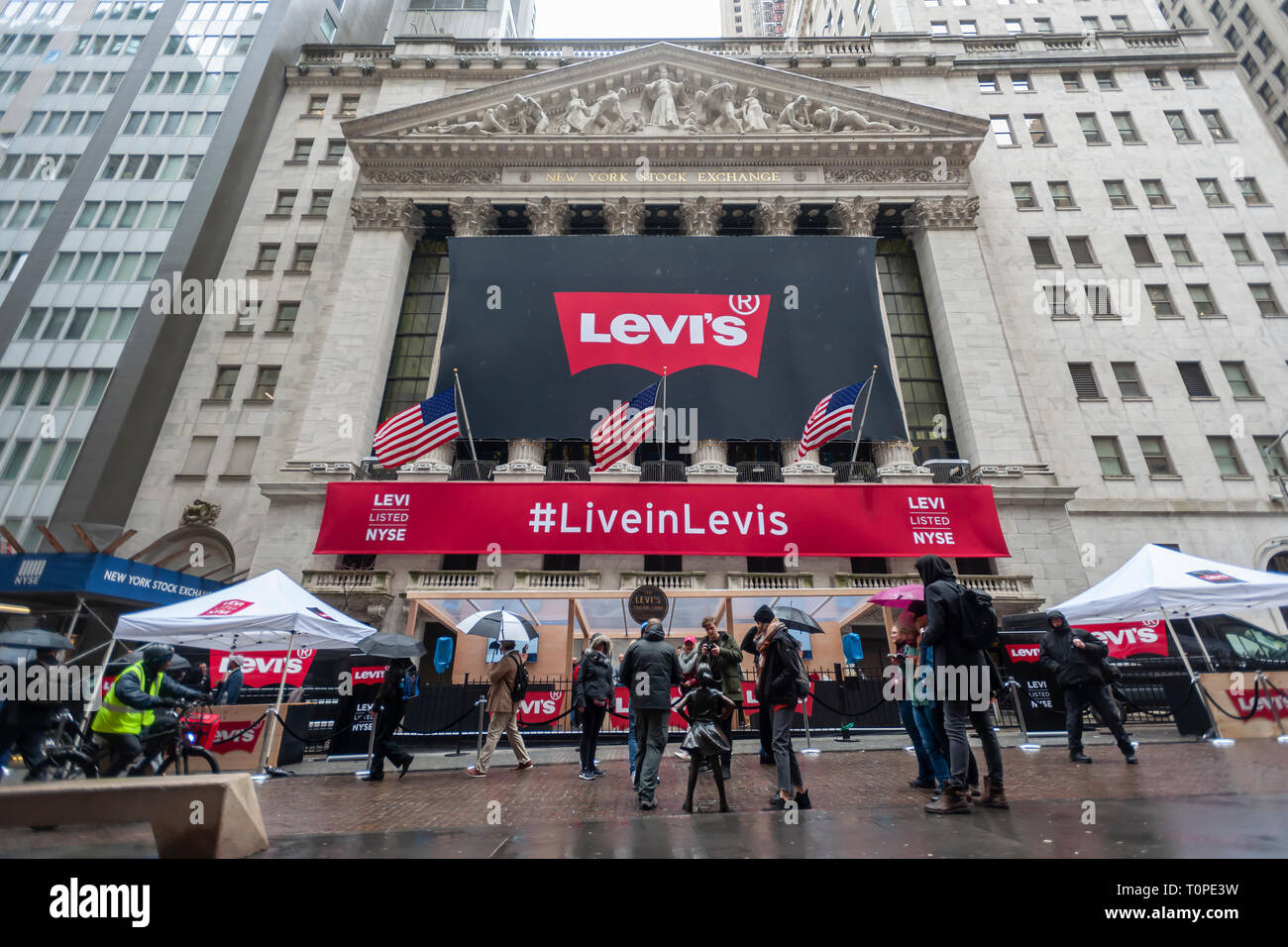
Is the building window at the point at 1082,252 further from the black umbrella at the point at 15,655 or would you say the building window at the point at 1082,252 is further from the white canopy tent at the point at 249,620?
the black umbrella at the point at 15,655

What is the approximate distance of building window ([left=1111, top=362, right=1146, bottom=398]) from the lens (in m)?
28.1

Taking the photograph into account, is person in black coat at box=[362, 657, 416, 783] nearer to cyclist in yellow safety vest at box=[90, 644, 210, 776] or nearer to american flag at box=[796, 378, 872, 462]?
cyclist in yellow safety vest at box=[90, 644, 210, 776]

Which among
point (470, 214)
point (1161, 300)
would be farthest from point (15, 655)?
point (1161, 300)

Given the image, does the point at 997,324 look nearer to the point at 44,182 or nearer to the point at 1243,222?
the point at 1243,222

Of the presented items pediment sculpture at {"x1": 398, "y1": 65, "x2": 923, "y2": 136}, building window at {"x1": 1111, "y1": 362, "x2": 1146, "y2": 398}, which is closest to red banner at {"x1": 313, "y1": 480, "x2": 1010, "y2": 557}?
building window at {"x1": 1111, "y1": 362, "x2": 1146, "y2": 398}

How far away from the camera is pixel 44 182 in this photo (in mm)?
33094

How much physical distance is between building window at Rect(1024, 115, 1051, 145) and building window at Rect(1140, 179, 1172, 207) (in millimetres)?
5515

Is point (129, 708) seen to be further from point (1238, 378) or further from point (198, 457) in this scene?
point (1238, 378)

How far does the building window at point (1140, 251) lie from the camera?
3072 centimetres

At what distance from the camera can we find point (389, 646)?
11656 mm

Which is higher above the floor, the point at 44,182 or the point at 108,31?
the point at 108,31

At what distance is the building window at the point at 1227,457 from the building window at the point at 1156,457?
205cm

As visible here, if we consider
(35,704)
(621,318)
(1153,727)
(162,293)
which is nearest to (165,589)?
(162,293)
